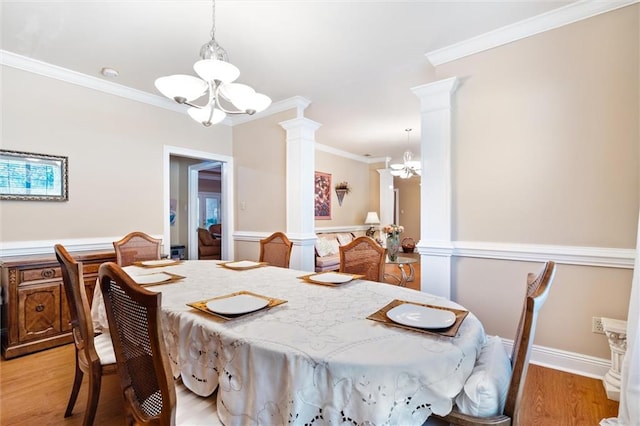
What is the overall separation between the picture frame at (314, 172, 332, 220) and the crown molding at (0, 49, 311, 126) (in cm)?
217

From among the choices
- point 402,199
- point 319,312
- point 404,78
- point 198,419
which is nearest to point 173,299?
point 198,419

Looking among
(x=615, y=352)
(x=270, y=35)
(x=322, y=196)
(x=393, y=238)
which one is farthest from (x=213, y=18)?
(x=322, y=196)

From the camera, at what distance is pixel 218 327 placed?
1.08 m

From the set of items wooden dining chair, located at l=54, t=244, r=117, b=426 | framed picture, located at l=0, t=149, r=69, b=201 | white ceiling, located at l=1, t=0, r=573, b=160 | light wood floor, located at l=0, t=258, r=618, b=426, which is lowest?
light wood floor, located at l=0, t=258, r=618, b=426

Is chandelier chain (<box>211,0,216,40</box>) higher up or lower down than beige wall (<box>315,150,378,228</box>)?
higher up

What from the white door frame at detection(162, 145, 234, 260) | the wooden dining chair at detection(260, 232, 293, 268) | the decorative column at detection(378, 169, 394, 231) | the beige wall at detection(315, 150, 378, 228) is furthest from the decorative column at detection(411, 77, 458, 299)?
the decorative column at detection(378, 169, 394, 231)

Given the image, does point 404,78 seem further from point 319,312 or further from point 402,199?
point 402,199

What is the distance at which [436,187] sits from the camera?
100 inches

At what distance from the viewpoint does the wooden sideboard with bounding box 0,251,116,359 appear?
2.34 m

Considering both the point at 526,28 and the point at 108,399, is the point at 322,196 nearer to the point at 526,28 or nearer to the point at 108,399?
the point at 526,28

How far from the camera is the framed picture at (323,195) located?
19.5 ft

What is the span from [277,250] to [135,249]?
50.9 inches

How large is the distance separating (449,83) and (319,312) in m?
2.22

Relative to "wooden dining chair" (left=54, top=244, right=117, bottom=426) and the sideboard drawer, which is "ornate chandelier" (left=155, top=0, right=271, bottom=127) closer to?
"wooden dining chair" (left=54, top=244, right=117, bottom=426)
